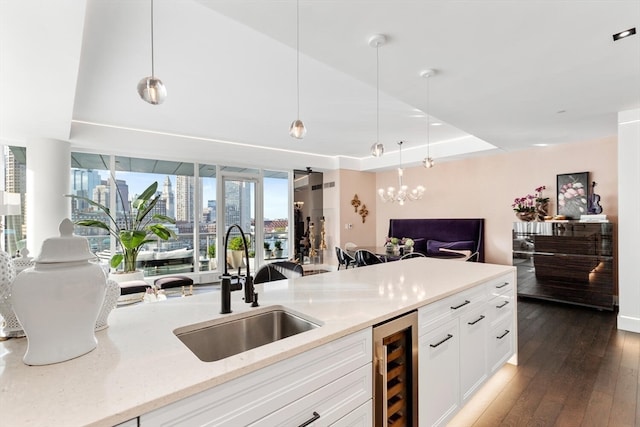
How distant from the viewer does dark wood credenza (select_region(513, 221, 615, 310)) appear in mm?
4180

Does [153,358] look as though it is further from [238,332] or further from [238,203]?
[238,203]

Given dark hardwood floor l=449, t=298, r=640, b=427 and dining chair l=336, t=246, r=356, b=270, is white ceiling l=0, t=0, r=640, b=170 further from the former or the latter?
dark hardwood floor l=449, t=298, r=640, b=427

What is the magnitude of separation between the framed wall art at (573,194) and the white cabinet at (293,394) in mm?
5184

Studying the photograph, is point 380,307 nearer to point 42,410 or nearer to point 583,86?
point 42,410

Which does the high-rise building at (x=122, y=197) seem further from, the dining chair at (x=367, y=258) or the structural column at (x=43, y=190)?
the dining chair at (x=367, y=258)

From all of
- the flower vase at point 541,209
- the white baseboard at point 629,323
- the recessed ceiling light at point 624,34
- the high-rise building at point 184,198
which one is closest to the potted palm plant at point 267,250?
the high-rise building at point 184,198

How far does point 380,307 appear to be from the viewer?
1.52 metres

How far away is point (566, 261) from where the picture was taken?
4.45 metres

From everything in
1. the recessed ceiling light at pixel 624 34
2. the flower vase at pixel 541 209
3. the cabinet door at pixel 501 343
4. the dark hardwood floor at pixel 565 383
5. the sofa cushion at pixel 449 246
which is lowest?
the dark hardwood floor at pixel 565 383

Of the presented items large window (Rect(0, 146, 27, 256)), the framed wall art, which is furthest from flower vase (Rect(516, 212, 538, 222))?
large window (Rect(0, 146, 27, 256))

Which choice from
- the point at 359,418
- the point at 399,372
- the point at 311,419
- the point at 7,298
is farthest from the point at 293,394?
the point at 7,298

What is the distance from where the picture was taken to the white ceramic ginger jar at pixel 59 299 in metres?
0.88

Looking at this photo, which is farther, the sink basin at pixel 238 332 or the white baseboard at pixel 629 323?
the white baseboard at pixel 629 323

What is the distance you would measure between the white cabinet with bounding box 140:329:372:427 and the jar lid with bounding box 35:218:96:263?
0.52 m
